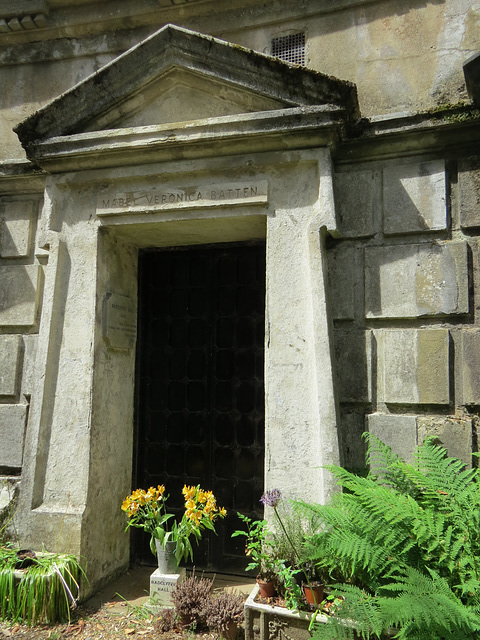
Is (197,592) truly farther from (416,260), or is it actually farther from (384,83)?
(384,83)

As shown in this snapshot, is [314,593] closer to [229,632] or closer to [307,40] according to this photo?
[229,632]

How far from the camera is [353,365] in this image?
160 inches

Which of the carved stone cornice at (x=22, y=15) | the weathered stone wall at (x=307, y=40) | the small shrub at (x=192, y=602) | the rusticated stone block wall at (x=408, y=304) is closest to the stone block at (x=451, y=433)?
the rusticated stone block wall at (x=408, y=304)

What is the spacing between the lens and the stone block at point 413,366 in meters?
3.83

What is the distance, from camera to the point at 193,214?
4367mm

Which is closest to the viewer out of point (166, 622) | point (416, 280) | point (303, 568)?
point (303, 568)

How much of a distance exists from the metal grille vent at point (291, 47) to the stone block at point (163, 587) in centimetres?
454

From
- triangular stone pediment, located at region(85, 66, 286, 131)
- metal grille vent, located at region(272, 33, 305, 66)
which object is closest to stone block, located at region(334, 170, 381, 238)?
triangular stone pediment, located at region(85, 66, 286, 131)

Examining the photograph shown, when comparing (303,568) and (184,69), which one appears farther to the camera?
(184,69)

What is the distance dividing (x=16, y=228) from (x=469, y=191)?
419cm

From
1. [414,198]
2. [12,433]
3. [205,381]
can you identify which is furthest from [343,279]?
[12,433]

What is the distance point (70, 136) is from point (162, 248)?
135 cm

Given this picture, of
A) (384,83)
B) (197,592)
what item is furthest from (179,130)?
(197,592)

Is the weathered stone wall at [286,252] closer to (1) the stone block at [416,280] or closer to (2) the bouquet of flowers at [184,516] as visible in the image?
(1) the stone block at [416,280]
